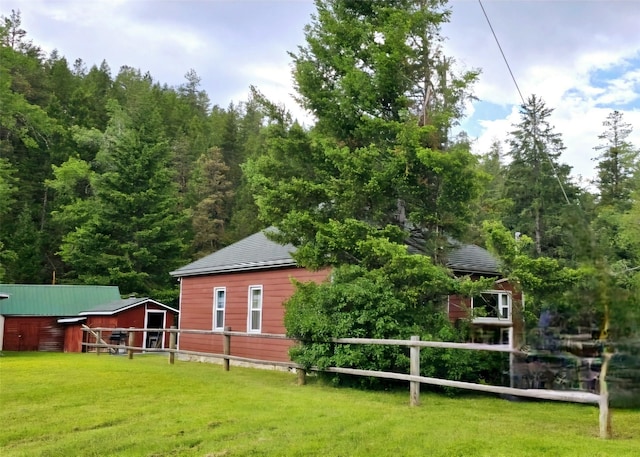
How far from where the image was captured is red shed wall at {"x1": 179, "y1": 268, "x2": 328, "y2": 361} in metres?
13.6

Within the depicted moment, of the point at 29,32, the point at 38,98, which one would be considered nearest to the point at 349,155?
the point at 38,98

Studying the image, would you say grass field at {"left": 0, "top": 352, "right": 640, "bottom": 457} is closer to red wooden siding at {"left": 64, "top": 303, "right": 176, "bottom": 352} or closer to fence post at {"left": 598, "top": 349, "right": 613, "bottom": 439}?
fence post at {"left": 598, "top": 349, "right": 613, "bottom": 439}

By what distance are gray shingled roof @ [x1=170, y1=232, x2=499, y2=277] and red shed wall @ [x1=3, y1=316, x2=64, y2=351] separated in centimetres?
951

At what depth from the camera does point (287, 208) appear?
431 inches

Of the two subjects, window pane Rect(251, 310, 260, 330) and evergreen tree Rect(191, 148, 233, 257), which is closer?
window pane Rect(251, 310, 260, 330)

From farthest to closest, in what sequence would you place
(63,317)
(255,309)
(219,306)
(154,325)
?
(63,317) < (154,325) < (219,306) < (255,309)

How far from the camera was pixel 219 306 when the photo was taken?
Result: 644 inches

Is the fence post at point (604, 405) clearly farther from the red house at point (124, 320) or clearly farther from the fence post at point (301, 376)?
the red house at point (124, 320)

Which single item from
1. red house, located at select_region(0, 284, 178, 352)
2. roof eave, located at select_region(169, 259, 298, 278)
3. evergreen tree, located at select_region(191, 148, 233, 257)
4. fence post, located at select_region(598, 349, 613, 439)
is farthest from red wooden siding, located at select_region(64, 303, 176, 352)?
fence post, located at select_region(598, 349, 613, 439)

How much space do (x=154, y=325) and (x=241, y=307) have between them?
962 cm

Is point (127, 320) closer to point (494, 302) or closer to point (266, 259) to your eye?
point (266, 259)

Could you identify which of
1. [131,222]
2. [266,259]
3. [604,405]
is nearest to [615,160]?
[266,259]

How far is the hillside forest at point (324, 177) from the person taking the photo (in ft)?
32.1

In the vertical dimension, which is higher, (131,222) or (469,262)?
(131,222)
